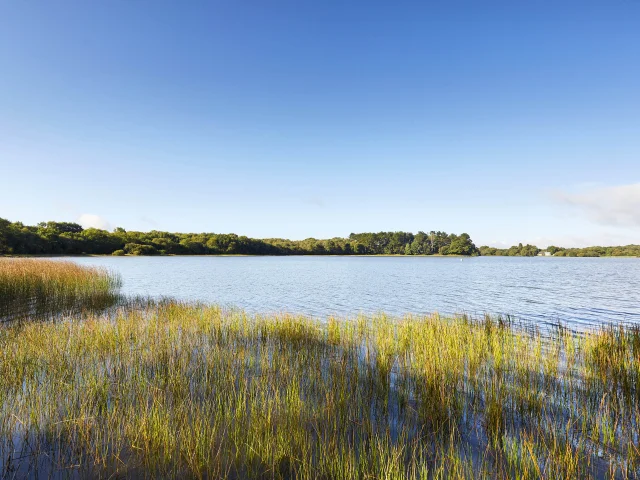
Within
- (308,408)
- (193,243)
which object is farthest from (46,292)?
(193,243)

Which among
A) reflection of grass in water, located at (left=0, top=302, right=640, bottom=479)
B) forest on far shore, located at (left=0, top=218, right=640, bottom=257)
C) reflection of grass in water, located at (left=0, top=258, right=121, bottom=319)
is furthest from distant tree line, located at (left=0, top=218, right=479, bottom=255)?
reflection of grass in water, located at (left=0, top=302, right=640, bottom=479)

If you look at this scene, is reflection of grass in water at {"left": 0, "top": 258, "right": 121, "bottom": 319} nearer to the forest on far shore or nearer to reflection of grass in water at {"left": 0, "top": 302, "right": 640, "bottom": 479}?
reflection of grass in water at {"left": 0, "top": 302, "right": 640, "bottom": 479}

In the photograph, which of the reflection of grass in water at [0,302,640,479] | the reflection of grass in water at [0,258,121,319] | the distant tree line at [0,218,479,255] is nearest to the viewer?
the reflection of grass in water at [0,302,640,479]

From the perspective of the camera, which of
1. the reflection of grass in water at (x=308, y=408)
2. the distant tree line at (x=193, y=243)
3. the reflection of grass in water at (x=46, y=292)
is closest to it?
the reflection of grass in water at (x=308, y=408)

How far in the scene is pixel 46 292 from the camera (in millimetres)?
15008

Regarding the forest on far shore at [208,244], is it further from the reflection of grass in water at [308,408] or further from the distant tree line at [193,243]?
the reflection of grass in water at [308,408]

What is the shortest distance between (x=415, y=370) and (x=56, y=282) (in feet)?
55.5

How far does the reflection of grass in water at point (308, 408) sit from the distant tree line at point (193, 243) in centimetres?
7468

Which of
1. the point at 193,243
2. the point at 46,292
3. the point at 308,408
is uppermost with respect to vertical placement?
the point at 193,243

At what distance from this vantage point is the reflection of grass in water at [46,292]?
1243 cm

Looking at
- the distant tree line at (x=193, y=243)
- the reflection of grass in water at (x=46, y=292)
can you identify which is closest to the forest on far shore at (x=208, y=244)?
the distant tree line at (x=193, y=243)

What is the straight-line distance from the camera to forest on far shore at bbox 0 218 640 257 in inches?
2872

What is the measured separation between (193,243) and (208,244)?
335 inches

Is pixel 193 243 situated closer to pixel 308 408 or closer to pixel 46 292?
pixel 46 292
